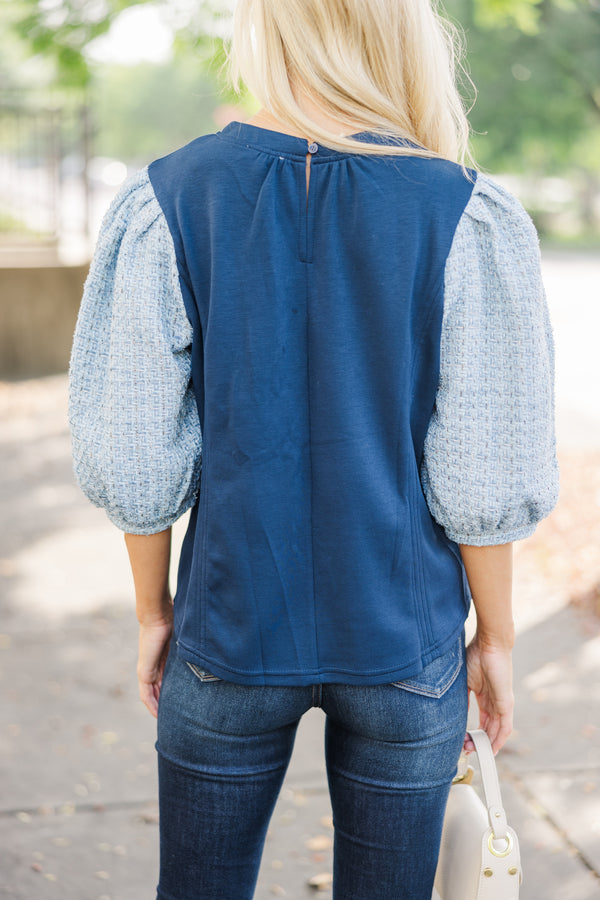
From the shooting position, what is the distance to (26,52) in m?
6.05

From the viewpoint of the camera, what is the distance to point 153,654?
158cm

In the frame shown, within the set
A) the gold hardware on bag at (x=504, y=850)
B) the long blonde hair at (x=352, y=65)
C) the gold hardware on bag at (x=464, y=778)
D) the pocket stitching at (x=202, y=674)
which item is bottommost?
the gold hardware on bag at (x=464, y=778)

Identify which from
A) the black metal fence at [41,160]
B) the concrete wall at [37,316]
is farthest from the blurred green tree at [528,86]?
the concrete wall at [37,316]

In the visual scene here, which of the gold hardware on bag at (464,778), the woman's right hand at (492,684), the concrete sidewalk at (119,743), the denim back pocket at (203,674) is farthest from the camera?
the concrete sidewalk at (119,743)

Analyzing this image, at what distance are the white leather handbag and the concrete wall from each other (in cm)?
838

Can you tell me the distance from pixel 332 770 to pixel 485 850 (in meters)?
0.31

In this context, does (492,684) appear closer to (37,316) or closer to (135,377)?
(135,377)

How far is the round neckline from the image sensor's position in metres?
1.27

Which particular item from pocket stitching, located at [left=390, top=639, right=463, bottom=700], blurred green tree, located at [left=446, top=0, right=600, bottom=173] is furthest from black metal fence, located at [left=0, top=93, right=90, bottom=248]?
blurred green tree, located at [left=446, top=0, right=600, bottom=173]

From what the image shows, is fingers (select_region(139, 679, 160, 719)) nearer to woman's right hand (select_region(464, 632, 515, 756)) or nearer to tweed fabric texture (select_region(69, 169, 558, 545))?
tweed fabric texture (select_region(69, 169, 558, 545))

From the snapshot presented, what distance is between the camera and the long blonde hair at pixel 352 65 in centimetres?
129

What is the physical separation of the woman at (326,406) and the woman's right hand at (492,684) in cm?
11

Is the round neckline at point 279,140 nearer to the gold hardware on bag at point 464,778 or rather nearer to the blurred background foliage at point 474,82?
the blurred background foliage at point 474,82

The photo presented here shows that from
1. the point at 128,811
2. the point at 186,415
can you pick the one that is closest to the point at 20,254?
the point at 128,811
